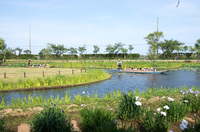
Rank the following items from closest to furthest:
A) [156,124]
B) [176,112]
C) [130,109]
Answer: [156,124] < [176,112] < [130,109]

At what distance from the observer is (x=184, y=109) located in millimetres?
5121

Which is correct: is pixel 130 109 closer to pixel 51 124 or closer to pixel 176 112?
pixel 176 112

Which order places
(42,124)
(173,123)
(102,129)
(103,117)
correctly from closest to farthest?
1. (102,129)
2. (42,124)
3. (103,117)
4. (173,123)

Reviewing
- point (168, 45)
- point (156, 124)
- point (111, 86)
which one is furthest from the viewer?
point (168, 45)

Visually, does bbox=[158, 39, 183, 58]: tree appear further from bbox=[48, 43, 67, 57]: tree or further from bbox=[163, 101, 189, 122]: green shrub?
bbox=[163, 101, 189, 122]: green shrub

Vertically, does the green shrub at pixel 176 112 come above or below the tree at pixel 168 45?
below

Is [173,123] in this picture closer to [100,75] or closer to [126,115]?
[126,115]

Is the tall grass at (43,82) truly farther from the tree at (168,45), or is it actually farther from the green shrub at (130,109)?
the tree at (168,45)

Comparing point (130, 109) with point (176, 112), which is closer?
point (176, 112)

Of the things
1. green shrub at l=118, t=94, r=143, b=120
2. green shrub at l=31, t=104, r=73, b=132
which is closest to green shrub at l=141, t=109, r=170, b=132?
green shrub at l=118, t=94, r=143, b=120

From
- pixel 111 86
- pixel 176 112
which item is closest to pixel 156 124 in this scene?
pixel 176 112

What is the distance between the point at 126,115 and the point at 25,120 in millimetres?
3345

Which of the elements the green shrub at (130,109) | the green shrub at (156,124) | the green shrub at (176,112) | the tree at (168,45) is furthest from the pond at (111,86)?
the tree at (168,45)

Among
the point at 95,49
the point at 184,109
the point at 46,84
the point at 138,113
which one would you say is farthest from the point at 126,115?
the point at 95,49
